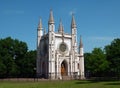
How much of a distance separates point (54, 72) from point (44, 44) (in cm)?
1104

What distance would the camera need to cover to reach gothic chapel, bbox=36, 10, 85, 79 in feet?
291

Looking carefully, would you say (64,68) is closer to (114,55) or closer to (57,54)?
(57,54)

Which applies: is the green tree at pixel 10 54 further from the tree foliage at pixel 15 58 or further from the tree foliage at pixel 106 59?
the tree foliage at pixel 106 59

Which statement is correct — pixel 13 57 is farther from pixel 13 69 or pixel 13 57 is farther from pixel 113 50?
pixel 113 50

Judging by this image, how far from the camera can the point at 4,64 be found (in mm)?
90500

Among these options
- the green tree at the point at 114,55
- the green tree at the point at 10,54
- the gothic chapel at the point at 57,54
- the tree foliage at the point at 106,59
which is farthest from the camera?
the green tree at the point at 10,54

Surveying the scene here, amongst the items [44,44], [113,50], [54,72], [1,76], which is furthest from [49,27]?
[113,50]

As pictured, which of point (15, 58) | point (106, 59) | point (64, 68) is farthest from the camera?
point (15, 58)

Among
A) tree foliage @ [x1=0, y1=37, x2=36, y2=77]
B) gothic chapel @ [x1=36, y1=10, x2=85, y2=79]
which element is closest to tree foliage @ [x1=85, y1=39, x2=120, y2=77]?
gothic chapel @ [x1=36, y1=10, x2=85, y2=79]

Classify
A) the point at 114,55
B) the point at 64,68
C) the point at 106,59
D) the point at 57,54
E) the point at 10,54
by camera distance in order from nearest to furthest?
the point at 114,55 → the point at 106,59 → the point at 57,54 → the point at 64,68 → the point at 10,54

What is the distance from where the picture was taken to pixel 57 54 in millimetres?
88750

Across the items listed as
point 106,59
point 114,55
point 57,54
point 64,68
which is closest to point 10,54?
point 57,54

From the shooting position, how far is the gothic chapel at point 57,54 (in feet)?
291

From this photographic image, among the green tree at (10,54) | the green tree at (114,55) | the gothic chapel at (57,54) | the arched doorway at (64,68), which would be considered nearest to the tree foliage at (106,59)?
the green tree at (114,55)
